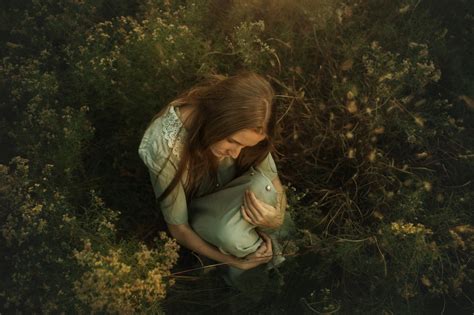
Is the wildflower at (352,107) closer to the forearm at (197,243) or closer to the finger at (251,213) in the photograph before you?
the finger at (251,213)

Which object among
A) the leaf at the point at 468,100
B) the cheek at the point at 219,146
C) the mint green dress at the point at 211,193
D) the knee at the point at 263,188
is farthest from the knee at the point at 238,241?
the leaf at the point at 468,100

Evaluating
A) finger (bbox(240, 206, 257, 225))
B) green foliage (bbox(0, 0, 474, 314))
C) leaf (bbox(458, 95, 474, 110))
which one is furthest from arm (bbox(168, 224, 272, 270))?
leaf (bbox(458, 95, 474, 110))

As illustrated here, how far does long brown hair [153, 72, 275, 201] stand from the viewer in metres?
1.84

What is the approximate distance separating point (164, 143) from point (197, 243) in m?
0.60

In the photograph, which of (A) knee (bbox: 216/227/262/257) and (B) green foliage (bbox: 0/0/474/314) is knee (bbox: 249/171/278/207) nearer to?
(A) knee (bbox: 216/227/262/257)

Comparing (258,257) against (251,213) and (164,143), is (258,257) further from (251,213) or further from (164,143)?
(164,143)

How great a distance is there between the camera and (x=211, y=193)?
2.35 metres

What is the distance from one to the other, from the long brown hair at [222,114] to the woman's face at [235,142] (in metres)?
0.02

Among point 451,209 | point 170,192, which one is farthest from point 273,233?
point 451,209

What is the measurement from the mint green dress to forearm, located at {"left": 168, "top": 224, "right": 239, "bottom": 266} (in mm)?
31

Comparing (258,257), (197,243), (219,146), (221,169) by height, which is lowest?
(258,257)

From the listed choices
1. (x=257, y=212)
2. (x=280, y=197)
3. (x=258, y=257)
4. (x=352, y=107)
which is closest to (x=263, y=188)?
(x=257, y=212)

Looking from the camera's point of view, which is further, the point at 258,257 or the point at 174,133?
the point at 258,257

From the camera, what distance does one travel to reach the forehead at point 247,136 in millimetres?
1867
